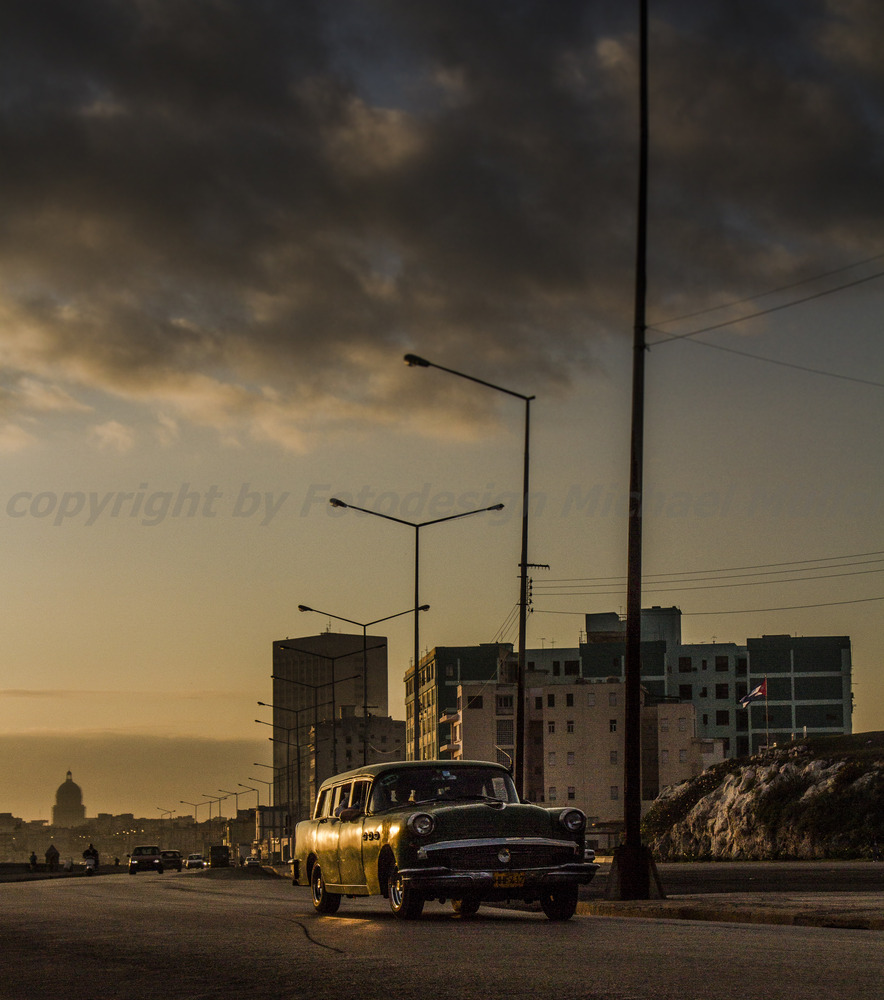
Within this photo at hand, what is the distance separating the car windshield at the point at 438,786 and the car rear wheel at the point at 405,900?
107 cm

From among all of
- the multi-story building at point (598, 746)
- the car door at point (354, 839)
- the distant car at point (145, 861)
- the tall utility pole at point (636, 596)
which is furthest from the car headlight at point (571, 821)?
the multi-story building at point (598, 746)

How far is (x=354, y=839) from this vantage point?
17.1 meters

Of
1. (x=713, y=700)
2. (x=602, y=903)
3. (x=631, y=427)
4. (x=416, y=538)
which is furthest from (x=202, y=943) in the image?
(x=713, y=700)

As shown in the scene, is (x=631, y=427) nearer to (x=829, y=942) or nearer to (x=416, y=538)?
(x=829, y=942)

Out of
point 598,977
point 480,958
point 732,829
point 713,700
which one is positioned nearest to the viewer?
point 598,977

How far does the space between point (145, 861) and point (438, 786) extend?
192 ft

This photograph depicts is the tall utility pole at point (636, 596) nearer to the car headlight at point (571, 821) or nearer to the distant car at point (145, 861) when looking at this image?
the car headlight at point (571, 821)

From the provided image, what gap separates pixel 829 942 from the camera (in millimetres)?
11305

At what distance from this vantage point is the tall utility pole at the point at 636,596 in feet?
65.6

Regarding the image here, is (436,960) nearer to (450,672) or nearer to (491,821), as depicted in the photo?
(491,821)

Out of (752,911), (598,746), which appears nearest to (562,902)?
(752,911)

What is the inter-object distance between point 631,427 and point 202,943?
12.2 m

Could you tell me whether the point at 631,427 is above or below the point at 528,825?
above

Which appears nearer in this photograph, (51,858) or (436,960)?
(436,960)
